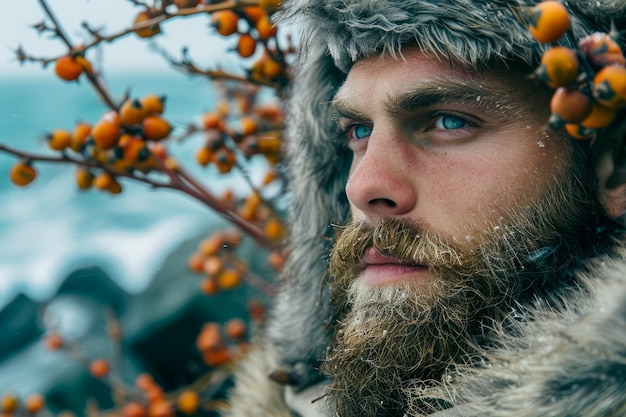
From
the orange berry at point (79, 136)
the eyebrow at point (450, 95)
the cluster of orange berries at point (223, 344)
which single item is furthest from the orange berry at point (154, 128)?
the cluster of orange berries at point (223, 344)

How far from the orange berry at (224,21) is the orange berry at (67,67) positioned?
0.32 m

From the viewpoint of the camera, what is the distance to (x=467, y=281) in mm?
1305

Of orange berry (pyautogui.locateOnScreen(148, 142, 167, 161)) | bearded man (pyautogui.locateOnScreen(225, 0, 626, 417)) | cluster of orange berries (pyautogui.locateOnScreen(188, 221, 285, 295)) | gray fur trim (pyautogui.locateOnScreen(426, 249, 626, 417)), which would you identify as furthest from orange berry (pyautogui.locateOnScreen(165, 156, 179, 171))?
gray fur trim (pyautogui.locateOnScreen(426, 249, 626, 417))

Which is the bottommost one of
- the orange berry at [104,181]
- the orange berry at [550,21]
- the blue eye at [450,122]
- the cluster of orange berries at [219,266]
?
the cluster of orange berries at [219,266]

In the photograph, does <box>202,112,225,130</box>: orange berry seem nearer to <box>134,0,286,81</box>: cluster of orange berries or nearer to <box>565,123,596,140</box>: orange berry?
<box>134,0,286,81</box>: cluster of orange berries

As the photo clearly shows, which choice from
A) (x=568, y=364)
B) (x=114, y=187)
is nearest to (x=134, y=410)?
(x=114, y=187)

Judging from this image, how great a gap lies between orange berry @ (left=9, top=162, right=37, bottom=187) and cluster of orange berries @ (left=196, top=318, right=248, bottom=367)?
2.44 ft

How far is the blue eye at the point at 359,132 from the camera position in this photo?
149cm

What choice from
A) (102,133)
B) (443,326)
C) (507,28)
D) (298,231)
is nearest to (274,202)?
(298,231)

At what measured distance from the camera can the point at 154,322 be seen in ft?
8.66

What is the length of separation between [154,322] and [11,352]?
50cm

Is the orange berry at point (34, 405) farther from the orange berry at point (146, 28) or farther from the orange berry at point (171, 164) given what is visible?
the orange berry at point (146, 28)

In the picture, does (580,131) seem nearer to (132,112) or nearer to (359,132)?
(359,132)

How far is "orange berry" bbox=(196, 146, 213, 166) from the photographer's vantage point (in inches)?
74.0
